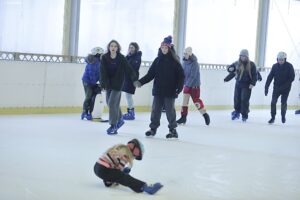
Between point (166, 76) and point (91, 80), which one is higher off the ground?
point (166, 76)

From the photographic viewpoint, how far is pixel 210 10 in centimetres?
1614

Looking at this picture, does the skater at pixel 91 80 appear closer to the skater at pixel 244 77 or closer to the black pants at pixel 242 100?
the skater at pixel 244 77

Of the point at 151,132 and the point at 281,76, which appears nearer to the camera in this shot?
the point at 151,132

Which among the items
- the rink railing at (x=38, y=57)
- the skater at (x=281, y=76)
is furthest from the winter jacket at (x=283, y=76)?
the rink railing at (x=38, y=57)

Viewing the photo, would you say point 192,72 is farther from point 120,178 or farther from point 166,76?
point 120,178

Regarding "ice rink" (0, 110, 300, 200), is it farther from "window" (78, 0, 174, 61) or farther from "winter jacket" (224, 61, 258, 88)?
"window" (78, 0, 174, 61)

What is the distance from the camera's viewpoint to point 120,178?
512cm

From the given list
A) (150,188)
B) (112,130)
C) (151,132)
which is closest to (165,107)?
(151,132)

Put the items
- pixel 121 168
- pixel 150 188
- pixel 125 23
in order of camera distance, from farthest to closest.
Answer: pixel 125 23
pixel 121 168
pixel 150 188

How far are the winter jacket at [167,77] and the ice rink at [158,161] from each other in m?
0.72

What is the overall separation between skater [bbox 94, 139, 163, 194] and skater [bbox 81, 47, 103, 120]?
5.82 metres

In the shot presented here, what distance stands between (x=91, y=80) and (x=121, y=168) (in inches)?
233

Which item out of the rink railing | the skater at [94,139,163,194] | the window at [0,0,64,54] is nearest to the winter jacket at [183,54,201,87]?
the rink railing

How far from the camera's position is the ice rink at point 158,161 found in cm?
519
